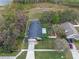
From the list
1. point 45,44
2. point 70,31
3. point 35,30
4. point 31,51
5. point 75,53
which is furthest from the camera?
point 35,30

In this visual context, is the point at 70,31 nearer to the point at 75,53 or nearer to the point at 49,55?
the point at 75,53

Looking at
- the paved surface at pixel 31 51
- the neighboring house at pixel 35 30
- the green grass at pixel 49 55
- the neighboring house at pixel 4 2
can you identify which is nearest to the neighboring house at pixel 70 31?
the neighboring house at pixel 35 30

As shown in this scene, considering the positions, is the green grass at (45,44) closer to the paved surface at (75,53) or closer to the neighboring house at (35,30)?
the neighboring house at (35,30)

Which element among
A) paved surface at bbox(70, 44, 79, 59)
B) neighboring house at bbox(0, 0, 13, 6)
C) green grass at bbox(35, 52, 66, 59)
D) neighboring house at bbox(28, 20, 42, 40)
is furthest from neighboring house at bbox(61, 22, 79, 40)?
neighboring house at bbox(0, 0, 13, 6)

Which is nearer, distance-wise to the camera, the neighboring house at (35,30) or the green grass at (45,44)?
the green grass at (45,44)

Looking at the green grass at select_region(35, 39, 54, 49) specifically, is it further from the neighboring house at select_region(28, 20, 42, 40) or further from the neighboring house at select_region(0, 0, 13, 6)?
the neighboring house at select_region(0, 0, 13, 6)

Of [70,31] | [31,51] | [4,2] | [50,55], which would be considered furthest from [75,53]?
[4,2]
